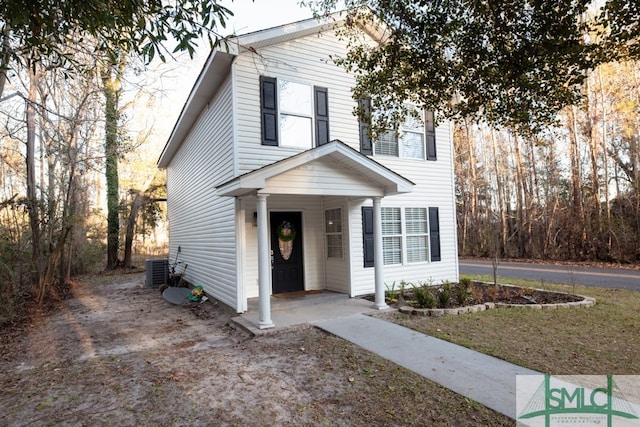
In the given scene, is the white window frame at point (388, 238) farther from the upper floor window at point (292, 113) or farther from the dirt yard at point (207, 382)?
the dirt yard at point (207, 382)

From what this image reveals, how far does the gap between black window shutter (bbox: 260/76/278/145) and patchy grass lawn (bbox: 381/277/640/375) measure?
14.0 ft

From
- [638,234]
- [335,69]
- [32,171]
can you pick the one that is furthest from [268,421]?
[638,234]

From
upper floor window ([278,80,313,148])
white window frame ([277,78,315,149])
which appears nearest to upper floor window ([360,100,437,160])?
white window frame ([277,78,315,149])

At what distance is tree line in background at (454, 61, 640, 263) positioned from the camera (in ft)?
48.3

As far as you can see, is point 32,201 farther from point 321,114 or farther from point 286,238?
point 321,114

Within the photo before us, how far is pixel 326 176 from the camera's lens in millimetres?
6855

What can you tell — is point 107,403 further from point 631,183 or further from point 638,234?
point 631,183

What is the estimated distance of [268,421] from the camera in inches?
125

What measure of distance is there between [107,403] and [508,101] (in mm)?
5760

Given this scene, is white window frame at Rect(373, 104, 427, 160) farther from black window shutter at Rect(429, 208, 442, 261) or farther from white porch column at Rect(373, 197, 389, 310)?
white porch column at Rect(373, 197, 389, 310)

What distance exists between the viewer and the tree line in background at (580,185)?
48.3 feet

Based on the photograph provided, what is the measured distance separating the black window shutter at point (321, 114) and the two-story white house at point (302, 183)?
2 centimetres

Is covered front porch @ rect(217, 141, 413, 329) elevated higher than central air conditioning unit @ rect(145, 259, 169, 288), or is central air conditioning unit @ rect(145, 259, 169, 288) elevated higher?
covered front porch @ rect(217, 141, 413, 329)

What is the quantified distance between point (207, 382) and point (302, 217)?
5188 millimetres
